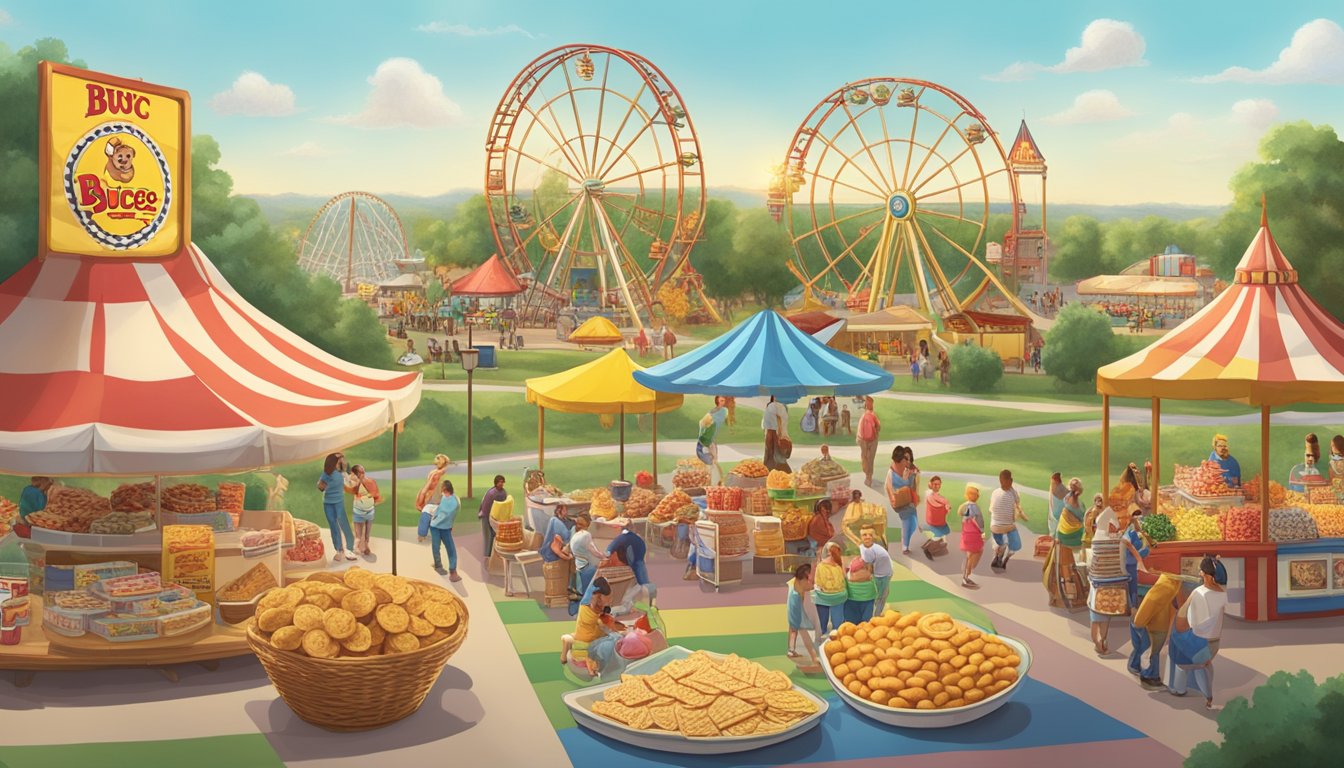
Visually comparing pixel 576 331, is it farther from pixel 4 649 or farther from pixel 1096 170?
pixel 1096 170

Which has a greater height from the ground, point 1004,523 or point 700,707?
point 1004,523

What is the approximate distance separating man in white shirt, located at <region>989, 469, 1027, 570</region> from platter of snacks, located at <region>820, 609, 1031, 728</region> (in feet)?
15.7

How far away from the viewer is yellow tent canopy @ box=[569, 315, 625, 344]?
34250mm

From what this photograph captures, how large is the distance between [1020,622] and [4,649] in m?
9.39

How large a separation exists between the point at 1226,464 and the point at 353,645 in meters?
10.2

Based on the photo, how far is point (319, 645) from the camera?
33.4ft

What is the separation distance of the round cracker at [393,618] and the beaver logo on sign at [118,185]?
5251 mm

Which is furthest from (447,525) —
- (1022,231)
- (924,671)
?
(1022,231)

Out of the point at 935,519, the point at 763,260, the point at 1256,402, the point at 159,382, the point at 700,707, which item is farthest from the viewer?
the point at 763,260

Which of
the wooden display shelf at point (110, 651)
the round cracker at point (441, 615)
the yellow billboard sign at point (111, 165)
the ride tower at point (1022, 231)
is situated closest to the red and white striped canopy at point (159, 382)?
the yellow billboard sign at point (111, 165)

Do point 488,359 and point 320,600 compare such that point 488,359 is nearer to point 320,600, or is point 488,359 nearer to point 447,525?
point 447,525

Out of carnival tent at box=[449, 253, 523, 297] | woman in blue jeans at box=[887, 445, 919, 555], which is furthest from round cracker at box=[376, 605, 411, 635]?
carnival tent at box=[449, 253, 523, 297]

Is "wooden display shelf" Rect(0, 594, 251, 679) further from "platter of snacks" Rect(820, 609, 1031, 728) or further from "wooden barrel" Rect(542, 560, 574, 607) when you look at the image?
"platter of snacks" Rect(820, 609, 1031, 728)

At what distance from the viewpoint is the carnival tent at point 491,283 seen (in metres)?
39.3
